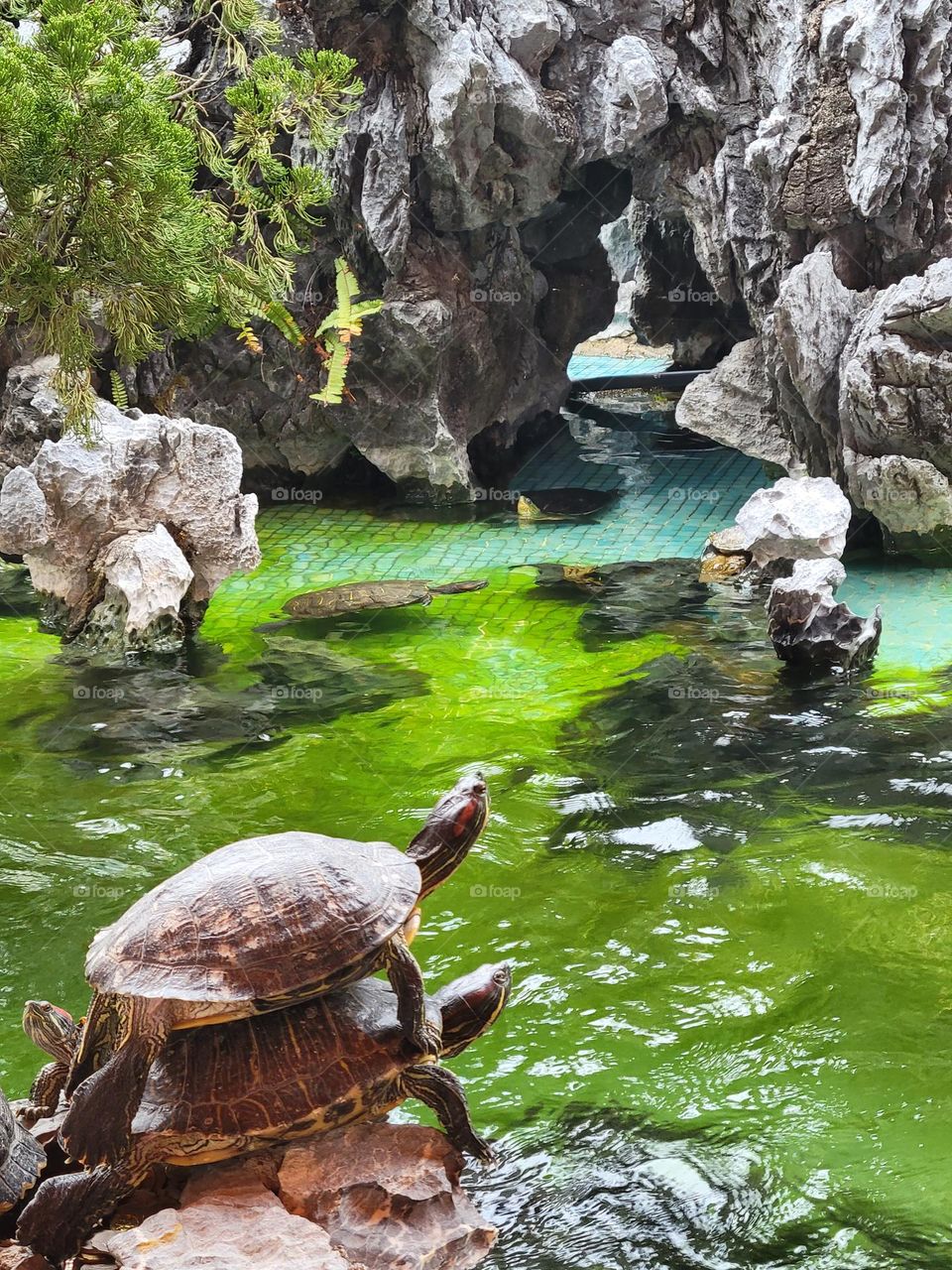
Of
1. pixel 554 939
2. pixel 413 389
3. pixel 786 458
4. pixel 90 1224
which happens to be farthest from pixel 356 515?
pixel 90 1224

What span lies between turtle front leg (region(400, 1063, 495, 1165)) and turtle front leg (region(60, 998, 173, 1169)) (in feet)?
2.11

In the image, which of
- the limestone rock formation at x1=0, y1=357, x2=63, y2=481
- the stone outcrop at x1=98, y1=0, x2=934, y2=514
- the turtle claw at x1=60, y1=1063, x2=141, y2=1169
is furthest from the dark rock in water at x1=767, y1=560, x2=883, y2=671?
the limestone rock formation at x1=0, y1=357, x2=63, y2=481

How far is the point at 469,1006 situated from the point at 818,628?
534 centimetres

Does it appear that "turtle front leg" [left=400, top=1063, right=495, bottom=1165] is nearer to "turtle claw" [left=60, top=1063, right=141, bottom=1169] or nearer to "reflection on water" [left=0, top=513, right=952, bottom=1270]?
"reflection on water" [left=0, top=513, right=952, bottom=1270]

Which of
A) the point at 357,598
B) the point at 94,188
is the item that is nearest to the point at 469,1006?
the point at 94,188

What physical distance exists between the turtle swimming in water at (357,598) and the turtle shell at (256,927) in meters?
6.51

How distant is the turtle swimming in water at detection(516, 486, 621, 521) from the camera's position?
12.8 metres

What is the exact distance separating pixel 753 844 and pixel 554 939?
1.29 meters

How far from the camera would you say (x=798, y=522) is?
9711mm

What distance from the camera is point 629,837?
5918mm

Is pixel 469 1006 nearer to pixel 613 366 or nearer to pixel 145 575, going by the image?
pixel 145 575

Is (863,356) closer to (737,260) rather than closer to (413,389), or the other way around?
(737,260)

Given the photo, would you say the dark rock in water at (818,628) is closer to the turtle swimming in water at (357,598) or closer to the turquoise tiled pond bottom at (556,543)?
the turquoise tiled pond bottom at (556,543)

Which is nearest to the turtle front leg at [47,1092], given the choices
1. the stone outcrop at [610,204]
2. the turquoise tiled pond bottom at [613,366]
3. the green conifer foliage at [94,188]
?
the green conifer foliage at [94,188]
